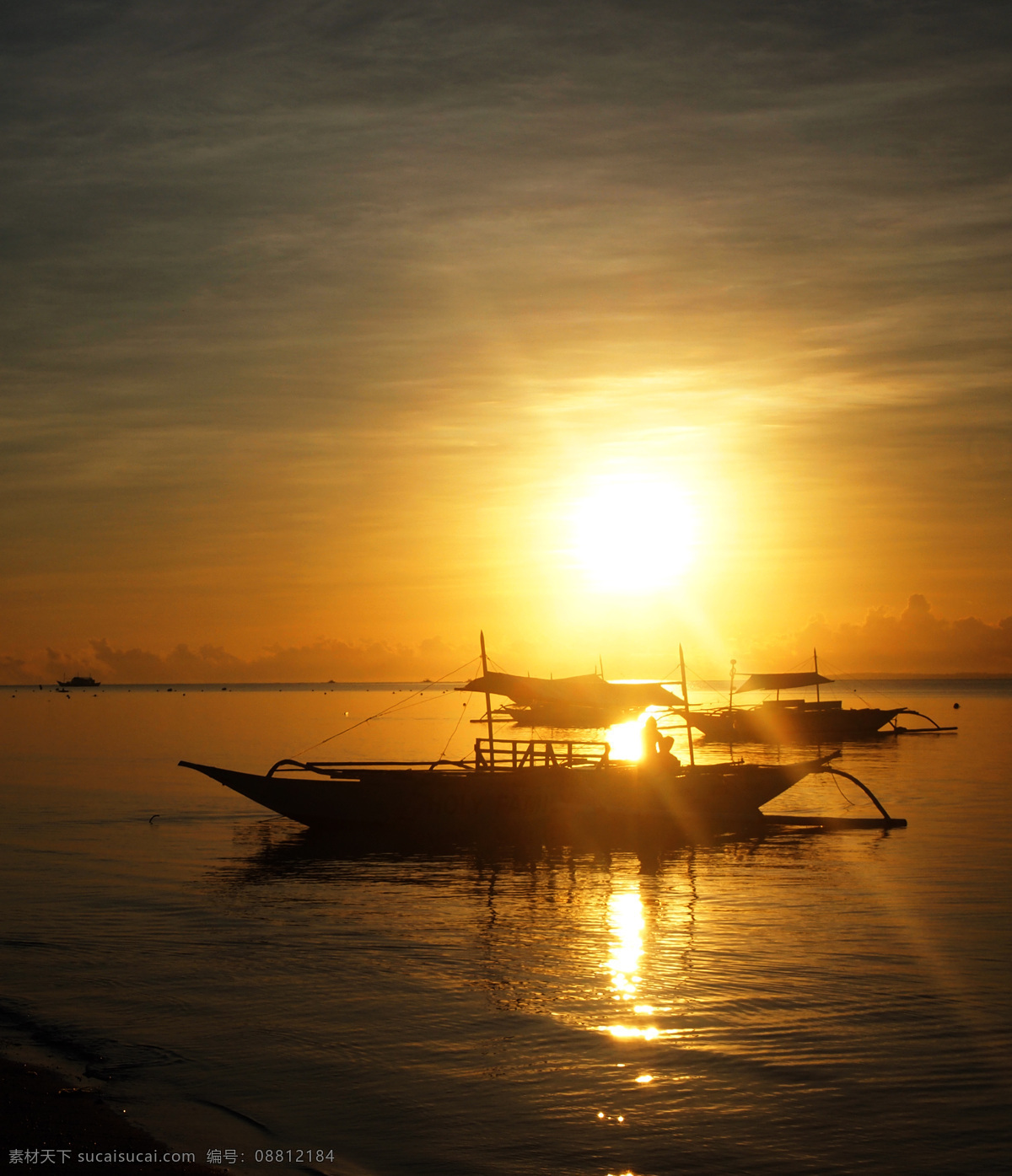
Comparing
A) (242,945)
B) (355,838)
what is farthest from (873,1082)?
(355,838)

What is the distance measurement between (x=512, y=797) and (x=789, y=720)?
64.0 metres

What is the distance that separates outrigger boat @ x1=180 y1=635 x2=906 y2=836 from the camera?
3600 centimetres

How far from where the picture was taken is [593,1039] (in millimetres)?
15008

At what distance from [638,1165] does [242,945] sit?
1186 cm

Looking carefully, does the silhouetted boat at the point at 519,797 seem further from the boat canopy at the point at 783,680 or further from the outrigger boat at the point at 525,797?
the boat canopy at the point at 783,680

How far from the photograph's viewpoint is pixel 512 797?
1428 inches

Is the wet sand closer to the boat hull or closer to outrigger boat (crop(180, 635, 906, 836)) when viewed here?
outrigger boat (crop(180, 635, 906, 836))

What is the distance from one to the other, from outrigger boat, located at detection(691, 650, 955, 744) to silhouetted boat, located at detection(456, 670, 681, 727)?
5.58 m

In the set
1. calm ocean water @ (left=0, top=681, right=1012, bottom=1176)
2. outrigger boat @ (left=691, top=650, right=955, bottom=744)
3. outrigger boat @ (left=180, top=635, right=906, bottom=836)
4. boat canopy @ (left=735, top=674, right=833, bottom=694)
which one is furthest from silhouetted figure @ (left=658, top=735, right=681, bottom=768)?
boat canopy @ (left=735, top=674, right=833, bottom=694)

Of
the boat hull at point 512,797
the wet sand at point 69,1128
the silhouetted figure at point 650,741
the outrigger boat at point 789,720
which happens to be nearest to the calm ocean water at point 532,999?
the wet sand at point 69,1128

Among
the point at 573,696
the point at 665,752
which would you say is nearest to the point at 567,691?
the point at 573,696

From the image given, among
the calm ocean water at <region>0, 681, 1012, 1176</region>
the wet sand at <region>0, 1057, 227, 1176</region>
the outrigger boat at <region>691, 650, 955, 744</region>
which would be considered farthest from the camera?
the outrigger boat at <region>691, 650, 955, 744</region>

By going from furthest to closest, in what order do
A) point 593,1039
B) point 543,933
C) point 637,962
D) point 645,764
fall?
point 645,764, point 543,933, point 637,962, point 593,1039

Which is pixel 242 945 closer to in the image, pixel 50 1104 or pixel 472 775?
pixel 50 1104
